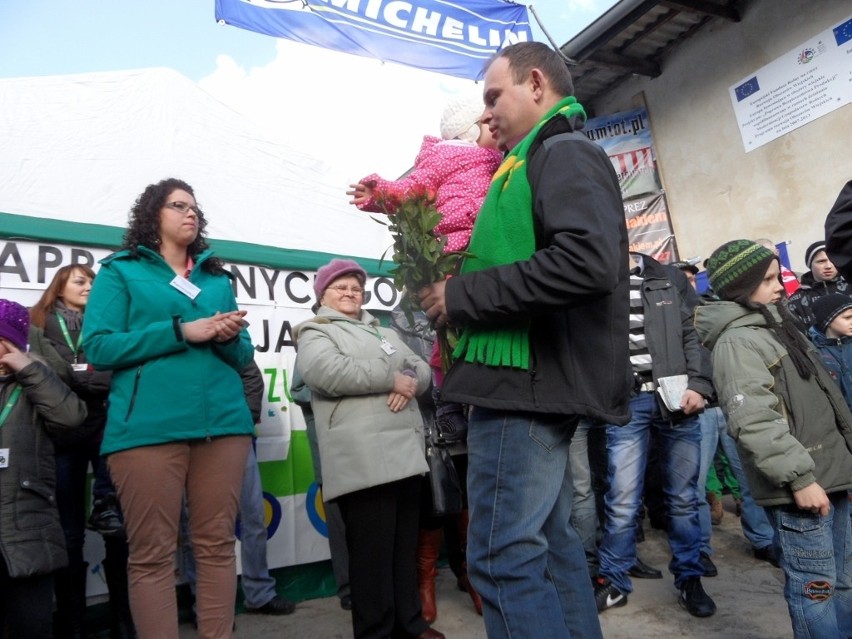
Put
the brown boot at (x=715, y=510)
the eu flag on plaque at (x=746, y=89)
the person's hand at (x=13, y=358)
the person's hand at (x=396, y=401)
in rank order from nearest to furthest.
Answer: the person's hand at (x=13, y=358) < the person's hand at (x=396, y=401) < the brown boot at (x=715, y=510) < the eu flag on plaque at (x=746, y=89)

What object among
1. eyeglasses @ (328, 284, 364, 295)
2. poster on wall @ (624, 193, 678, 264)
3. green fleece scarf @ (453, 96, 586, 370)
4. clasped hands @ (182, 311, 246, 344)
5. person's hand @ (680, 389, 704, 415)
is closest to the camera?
green fleece scarf @ (453, 96, 586, 370)

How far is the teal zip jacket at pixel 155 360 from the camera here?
91.7 inches

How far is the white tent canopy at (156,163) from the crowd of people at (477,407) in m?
0.80

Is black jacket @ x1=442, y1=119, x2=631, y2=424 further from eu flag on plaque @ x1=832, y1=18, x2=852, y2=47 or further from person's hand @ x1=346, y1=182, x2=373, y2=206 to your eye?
eu flag on plaque @ x1=832, y1=18, x2=852, y2=47

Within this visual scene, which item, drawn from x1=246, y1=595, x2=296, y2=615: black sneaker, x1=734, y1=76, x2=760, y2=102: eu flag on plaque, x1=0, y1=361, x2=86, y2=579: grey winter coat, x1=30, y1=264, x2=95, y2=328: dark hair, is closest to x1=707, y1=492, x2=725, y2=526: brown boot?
x1=246, y1=595, x2=296, y2=615: black sneaker

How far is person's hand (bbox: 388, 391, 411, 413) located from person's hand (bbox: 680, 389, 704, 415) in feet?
4.84

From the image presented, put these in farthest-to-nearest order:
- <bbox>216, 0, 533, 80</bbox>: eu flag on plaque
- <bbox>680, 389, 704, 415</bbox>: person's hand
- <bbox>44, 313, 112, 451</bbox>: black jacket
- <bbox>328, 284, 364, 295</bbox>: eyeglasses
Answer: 1. <bbox>216, 0, 533, 80</bbox>: eu flag on plaque
2. <bbox>680, 389, 704, 415</bbox>: person's hand
3. <bbox>328, 284, 364, 295</bbox>: eyeglasses
4. <bbox>44, 313, 112, 451</bbox>: black jacket

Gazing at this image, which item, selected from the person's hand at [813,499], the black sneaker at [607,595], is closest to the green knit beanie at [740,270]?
the person's hand at [813,499]

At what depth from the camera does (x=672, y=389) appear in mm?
3344

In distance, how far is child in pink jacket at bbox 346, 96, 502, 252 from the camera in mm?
2146

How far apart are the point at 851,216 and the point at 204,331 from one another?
2088 mm

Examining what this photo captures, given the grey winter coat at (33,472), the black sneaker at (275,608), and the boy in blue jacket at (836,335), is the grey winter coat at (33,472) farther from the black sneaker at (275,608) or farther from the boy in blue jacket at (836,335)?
the boy in blue jacket at (836,335)

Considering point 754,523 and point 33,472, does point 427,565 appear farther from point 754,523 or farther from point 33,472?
point 754,523

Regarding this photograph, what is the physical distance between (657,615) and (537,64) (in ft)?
8.82
